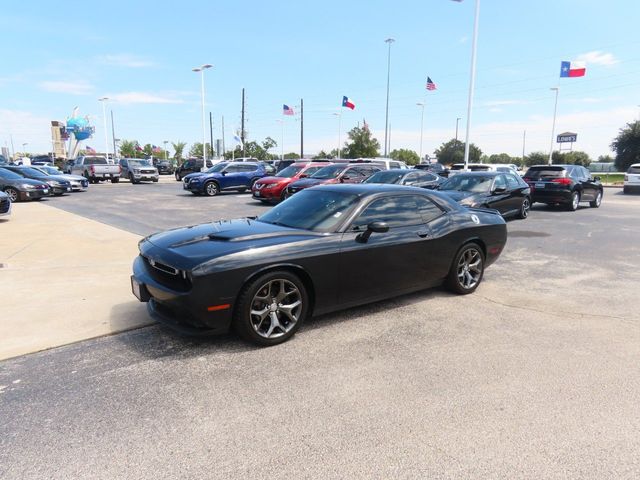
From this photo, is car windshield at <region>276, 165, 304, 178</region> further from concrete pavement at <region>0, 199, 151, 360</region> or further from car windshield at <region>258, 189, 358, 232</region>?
car windshield at <region>258, 189, 358, 232</region>

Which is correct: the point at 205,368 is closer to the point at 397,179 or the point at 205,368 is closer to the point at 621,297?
the point at 621,297

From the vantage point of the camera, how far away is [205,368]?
3.63 m

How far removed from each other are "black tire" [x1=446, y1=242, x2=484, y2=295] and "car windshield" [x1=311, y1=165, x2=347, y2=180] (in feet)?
35.9

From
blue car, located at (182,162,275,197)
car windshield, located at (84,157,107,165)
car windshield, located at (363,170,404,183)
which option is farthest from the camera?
car windshield, located at (84,157,107,165)

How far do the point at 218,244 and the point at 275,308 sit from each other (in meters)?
0.78

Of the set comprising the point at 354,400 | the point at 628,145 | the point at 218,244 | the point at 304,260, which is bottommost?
the point at 354,400

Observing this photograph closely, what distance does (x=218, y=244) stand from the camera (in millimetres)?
4043

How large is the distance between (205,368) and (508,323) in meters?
3.16

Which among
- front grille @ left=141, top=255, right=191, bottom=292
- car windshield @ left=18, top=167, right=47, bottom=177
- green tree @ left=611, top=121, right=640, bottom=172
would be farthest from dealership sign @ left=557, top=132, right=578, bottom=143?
front grille @ left=141, top=255, right=191, bottom=292

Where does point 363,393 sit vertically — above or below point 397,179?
below

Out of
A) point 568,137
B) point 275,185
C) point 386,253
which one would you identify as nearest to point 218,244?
point 386,253

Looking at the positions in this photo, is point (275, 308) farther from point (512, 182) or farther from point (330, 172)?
point (330, 172)

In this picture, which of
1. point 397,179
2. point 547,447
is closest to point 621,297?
point 547,447

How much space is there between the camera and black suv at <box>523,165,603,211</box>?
587 inches
